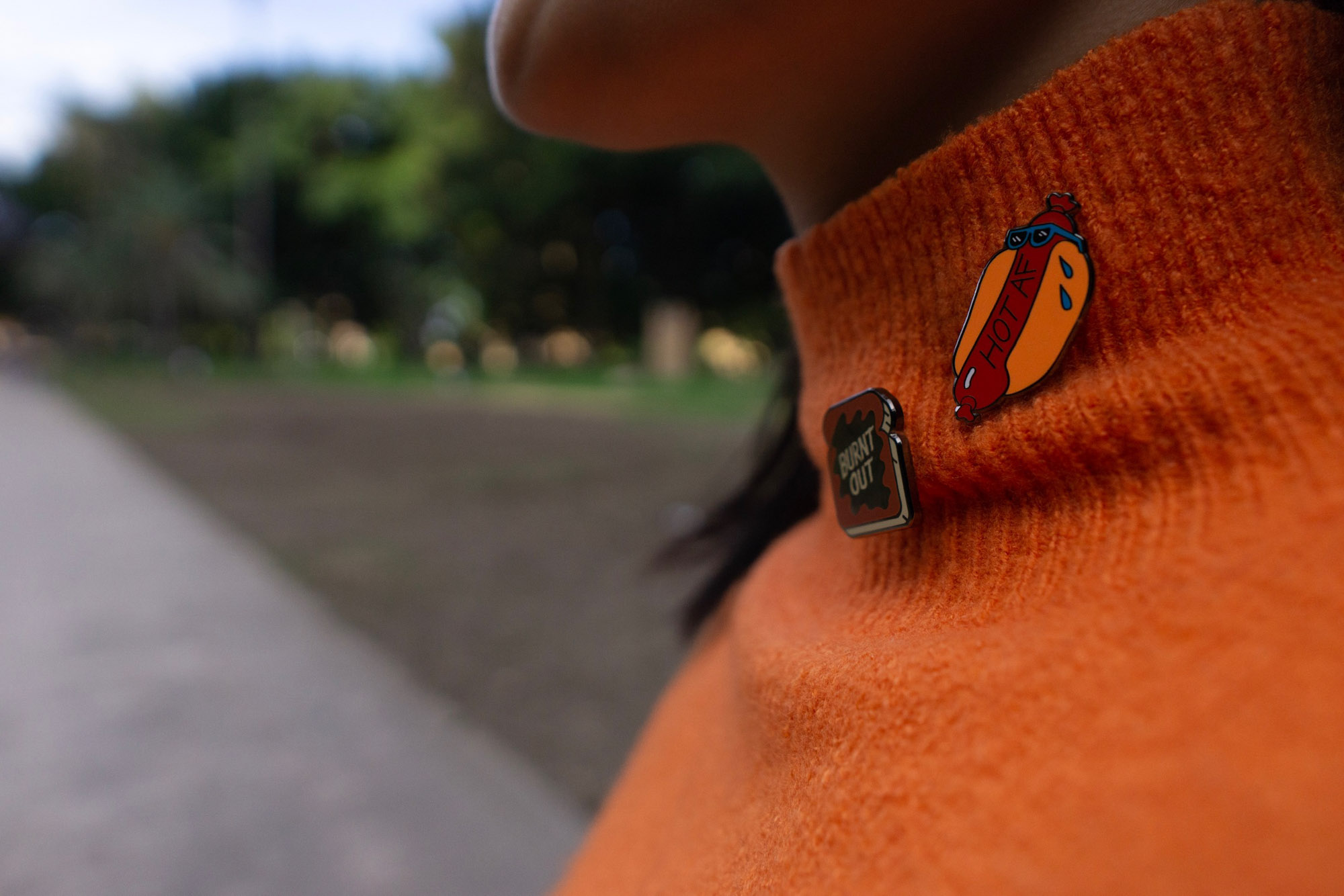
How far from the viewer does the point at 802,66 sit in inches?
20.6

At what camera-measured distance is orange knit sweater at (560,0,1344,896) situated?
0.96 ft

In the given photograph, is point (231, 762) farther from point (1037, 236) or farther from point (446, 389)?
point (446, 389)

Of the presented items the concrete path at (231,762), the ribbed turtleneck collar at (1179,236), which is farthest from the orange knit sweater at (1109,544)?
the concrete path at (231,762)

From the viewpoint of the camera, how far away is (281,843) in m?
2.03

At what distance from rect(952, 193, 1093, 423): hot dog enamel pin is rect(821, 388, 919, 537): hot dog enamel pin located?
48 mm

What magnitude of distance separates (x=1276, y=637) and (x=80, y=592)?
181 inches

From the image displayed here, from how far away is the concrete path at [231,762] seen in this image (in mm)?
1948

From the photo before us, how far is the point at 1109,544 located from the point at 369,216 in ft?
85.8

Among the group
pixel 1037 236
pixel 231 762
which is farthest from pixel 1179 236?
A: pixel 231 762

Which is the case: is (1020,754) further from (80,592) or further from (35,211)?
(35,211)

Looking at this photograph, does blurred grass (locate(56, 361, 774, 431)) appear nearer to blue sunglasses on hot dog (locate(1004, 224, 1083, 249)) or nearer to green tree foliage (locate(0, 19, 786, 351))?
green tree foliage (locate(0, 19, 786, 351))

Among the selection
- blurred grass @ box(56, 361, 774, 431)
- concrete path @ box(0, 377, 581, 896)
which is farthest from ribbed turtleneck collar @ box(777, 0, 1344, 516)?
blurred grass @ box(56, 361, 774, 431)

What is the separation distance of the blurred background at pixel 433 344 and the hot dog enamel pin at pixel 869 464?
556 millimetres

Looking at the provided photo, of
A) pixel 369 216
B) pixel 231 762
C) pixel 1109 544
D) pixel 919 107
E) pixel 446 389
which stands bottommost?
pixel 231 762
